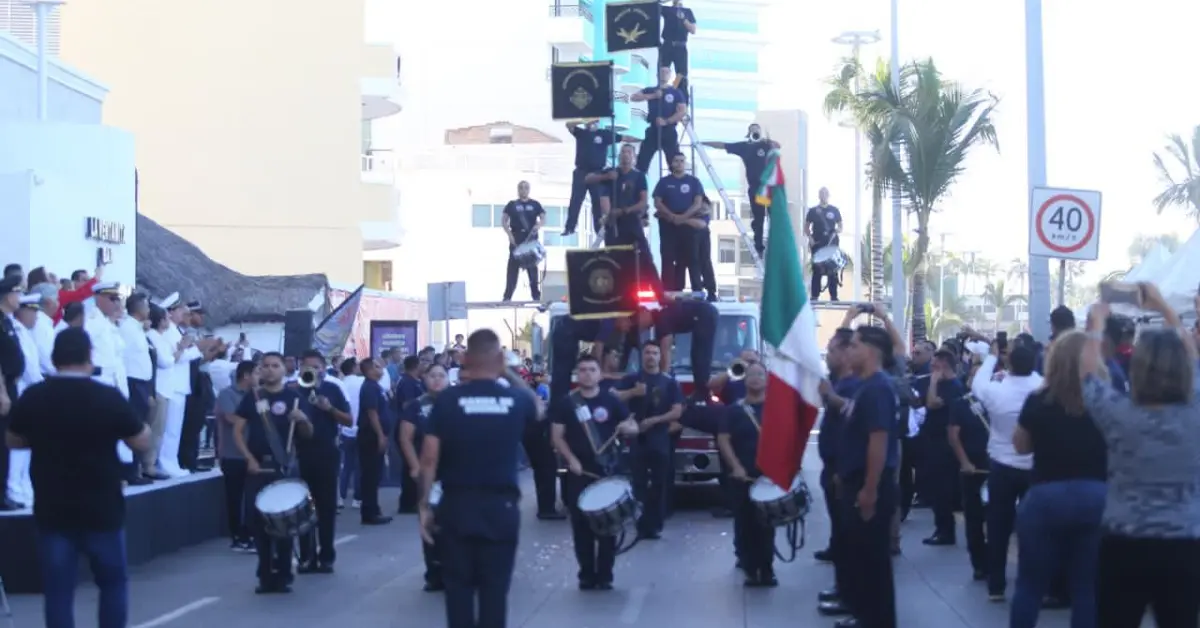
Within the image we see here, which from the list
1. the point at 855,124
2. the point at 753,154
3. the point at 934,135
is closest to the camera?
the point at 753,154

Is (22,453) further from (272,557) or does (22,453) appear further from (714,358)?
(714,358)

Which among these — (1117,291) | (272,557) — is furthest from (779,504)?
(1117,291)

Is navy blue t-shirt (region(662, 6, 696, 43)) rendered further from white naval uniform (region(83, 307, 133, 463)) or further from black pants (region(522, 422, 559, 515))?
white naval uniform (region(83, 307, 133, 463))

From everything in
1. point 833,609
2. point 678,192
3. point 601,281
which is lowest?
point 833,609

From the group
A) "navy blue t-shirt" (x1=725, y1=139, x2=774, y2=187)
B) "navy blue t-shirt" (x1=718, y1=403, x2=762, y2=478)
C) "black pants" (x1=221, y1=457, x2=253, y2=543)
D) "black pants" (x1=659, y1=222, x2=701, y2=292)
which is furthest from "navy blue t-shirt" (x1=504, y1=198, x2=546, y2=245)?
"navy blue t-shirt" (x1=718, y1=403, x2=762, y2=478)

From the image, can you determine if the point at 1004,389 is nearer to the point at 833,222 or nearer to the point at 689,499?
the point at 689,499

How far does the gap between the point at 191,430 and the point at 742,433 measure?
7342 millimetres

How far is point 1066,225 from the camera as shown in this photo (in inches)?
610

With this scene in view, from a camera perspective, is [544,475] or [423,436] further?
[544,475]

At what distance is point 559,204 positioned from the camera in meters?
60.4

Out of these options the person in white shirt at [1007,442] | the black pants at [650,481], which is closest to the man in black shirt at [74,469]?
the person in white shirt at [1007,442]

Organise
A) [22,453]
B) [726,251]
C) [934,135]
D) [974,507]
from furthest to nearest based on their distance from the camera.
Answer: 1. [726,251]
2. [934,135]
3. [22,453]
4. [974,507]

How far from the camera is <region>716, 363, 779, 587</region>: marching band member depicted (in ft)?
45.3

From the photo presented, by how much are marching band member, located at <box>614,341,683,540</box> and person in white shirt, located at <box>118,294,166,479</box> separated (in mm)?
4983
